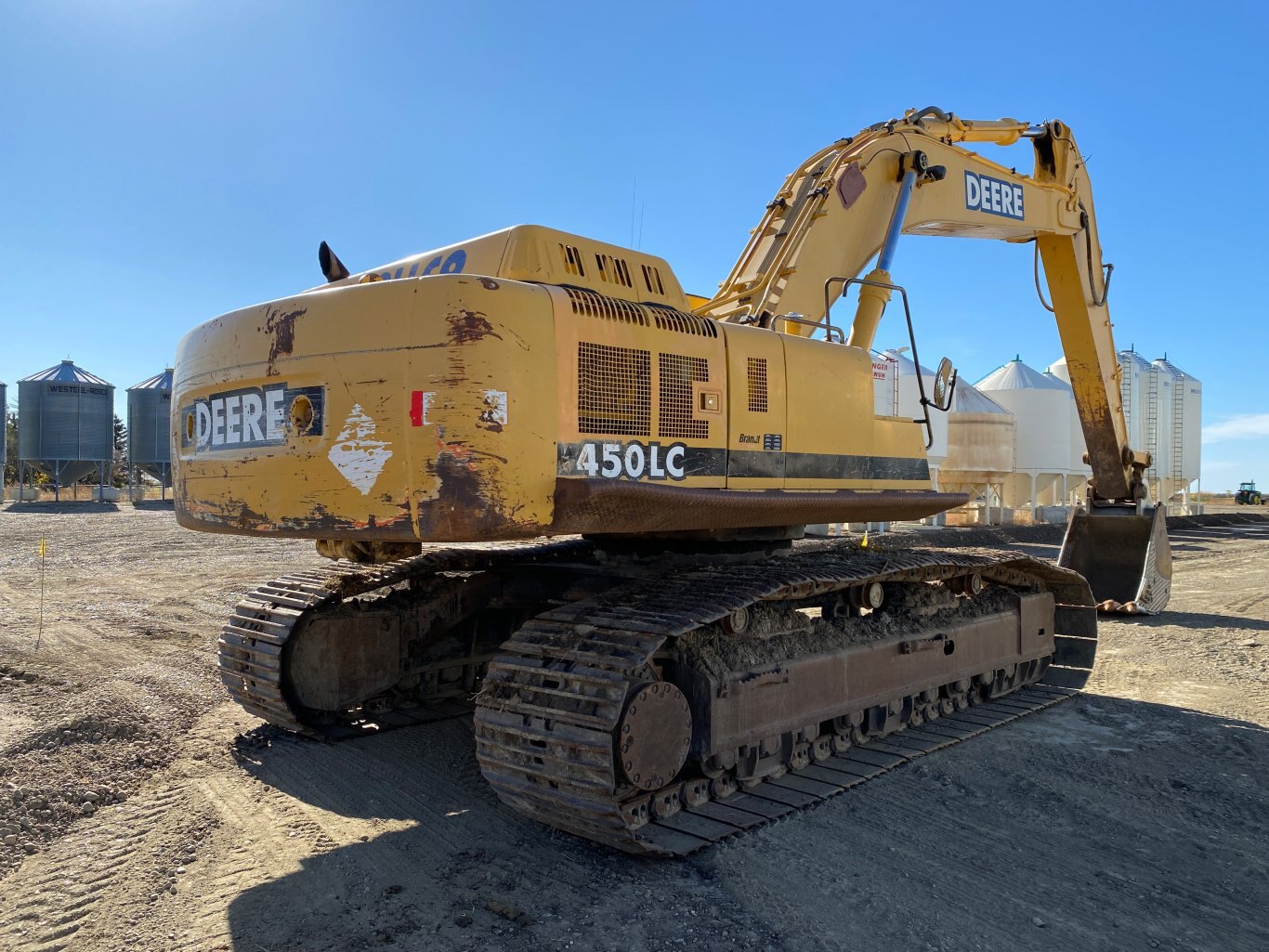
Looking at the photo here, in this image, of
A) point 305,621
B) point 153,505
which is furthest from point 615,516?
point 153,505

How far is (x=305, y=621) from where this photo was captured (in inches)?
224

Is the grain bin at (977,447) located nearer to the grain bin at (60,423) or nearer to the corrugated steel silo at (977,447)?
the corrugated steel silo at (977,447)

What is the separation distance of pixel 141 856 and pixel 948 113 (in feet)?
27.3

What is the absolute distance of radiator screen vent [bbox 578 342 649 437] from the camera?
166 inches

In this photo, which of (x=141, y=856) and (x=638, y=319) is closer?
(x=141, y=856)

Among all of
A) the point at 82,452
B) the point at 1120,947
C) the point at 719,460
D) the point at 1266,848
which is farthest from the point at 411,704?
the point at 82,452

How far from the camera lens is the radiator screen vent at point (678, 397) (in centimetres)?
452

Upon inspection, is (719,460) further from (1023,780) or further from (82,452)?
(82,452)

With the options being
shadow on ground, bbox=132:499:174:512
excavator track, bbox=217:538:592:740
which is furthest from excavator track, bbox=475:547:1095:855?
shadow on ground, bbox=132:499:174:512

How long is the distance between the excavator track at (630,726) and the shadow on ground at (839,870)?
156 millimetres

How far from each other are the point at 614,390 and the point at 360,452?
1202 mm

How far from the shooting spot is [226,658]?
6.02 metres

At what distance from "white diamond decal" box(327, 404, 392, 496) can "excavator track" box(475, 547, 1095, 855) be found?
3.59 ft

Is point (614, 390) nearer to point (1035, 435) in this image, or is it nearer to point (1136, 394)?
point (1035, 435)
